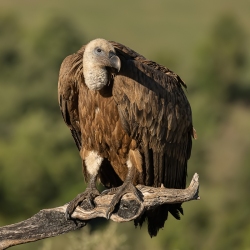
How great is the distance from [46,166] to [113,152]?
36.7 metres

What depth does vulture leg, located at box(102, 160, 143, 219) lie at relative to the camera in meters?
10.0

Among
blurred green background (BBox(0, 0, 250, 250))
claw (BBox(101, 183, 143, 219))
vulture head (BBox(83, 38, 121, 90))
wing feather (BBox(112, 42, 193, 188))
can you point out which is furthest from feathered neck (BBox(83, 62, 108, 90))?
blurred green background (BBox(0, 0, 250, 250))

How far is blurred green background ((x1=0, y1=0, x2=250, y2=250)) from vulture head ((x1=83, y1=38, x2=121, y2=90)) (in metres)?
1.98

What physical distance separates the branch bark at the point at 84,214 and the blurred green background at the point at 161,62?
0.95 m

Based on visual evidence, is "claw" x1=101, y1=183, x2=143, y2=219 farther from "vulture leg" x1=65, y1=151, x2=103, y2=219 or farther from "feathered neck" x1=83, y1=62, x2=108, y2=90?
"feathered neck" x1=83, y1=62, x2=108, y2=90

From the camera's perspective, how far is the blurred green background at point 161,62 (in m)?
36.5

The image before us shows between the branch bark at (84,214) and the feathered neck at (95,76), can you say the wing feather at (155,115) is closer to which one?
the feathered neck at (95,76)

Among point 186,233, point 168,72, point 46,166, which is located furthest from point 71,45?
point 168,72

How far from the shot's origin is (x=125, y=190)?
1038 centimetres

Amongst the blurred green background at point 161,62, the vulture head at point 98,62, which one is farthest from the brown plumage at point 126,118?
the blurred green background at point 161,62

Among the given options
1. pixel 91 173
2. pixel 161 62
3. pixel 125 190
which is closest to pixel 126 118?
pixel 125 190

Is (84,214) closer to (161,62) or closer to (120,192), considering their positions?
(120,192)

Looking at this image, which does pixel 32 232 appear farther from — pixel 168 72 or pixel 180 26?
pixel 180 26

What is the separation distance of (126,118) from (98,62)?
0.71 metres
